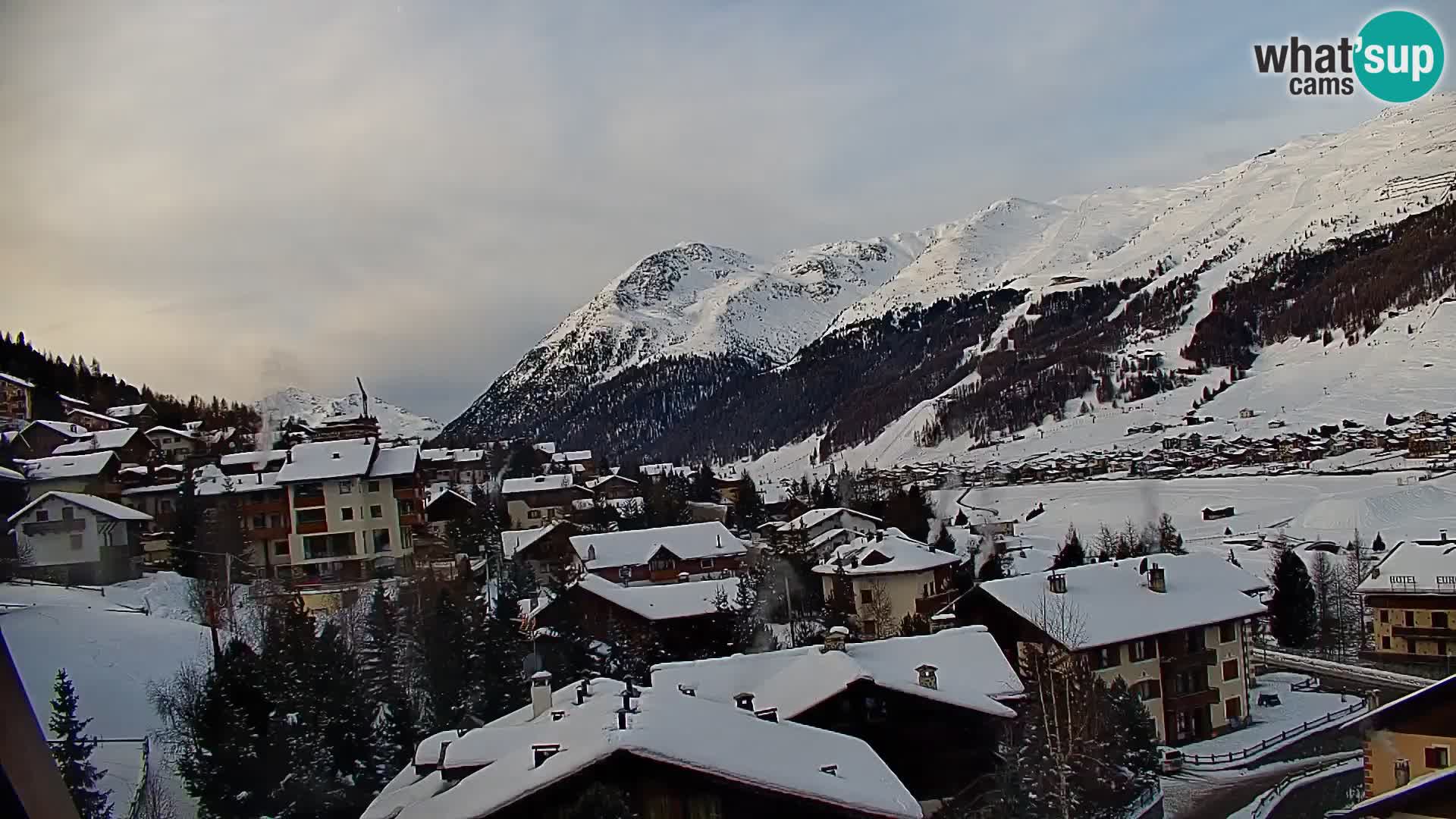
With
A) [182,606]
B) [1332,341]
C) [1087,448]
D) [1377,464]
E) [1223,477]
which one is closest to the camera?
[182,606]

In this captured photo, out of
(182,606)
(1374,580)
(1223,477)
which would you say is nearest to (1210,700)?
(1374,580)

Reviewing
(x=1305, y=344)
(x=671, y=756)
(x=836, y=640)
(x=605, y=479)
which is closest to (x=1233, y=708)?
(x=836, y=640)

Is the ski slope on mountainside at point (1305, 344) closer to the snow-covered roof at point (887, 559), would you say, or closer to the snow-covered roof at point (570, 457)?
the snow-covered roof at point (887, 559)

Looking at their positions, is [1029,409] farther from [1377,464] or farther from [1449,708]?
[1449,708]

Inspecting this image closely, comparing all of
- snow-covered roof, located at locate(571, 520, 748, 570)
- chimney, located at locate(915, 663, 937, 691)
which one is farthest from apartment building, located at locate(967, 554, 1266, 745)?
snow-covered roof, located at locate(571, 520, 748, 570)

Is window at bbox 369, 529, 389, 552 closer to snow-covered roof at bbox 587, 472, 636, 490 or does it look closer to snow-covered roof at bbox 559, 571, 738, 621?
snow-covered roof at bbox 559, 571, 738, 621
